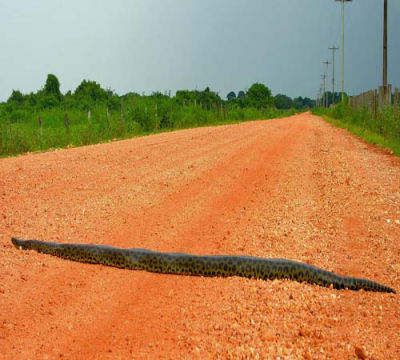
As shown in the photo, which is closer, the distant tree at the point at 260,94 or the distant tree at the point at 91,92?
the distant tree at the point at 91,92

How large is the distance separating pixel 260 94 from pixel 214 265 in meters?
94.7

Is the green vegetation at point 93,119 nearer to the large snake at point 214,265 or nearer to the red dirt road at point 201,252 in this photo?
the red dirt road at point 201,252

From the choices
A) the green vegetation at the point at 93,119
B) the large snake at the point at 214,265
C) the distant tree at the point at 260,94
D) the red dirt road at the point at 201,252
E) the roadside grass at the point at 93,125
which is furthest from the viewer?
the distant tree at the point at 260,94

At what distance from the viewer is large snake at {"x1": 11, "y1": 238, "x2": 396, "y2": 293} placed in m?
4.14

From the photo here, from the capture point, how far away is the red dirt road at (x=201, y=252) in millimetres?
3186

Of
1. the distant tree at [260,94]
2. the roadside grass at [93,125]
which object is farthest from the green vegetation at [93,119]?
the distant tree at [260,94]

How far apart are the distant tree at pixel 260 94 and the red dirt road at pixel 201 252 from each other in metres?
85.3

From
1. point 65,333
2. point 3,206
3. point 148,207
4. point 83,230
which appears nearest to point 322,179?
point 148,207

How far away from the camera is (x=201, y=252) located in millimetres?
4930

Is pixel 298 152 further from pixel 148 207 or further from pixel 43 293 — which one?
pixel 43 293

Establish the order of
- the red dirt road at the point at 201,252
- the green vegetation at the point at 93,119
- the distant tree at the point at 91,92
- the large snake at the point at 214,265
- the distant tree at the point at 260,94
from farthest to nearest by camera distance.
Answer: the distant tree at the point at 260,94 → the distant tree at the point at 91,92 → the green vegetation at the point at 93,119 → the large snake at the point at 214,265 → the red dirt road at the point at 201,252

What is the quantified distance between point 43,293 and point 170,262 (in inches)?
45.7

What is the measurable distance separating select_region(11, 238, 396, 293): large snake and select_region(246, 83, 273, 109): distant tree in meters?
89.3

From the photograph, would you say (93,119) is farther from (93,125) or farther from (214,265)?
(214,265)
